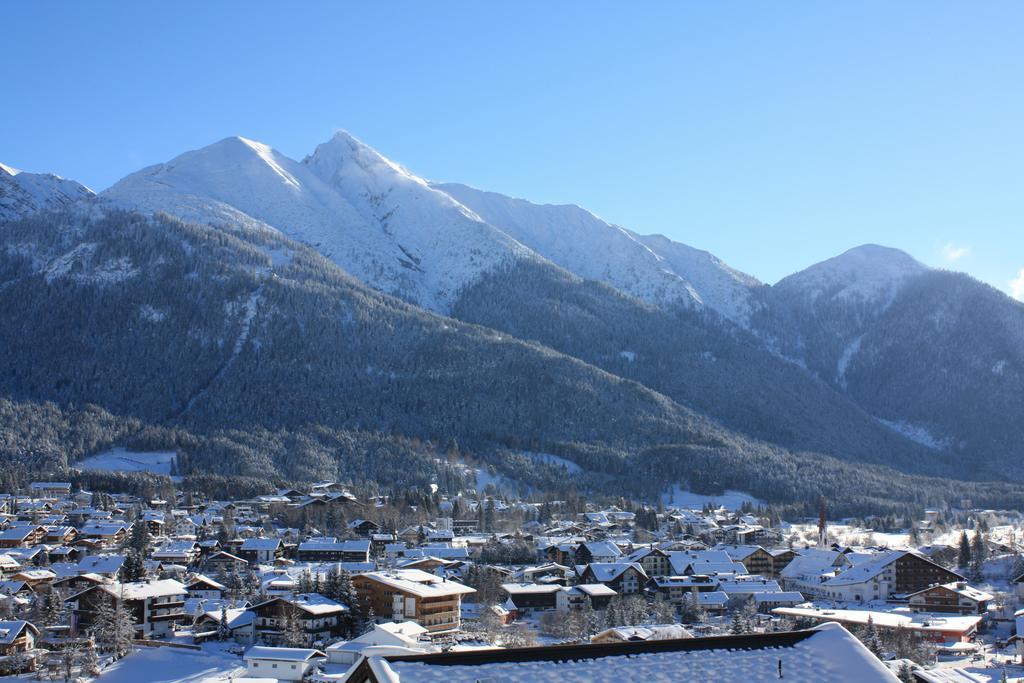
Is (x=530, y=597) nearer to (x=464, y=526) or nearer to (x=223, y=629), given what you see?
(x=223, y=629)

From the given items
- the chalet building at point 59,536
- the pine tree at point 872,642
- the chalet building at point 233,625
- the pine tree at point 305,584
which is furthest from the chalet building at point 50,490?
the pine tree at point 872,642

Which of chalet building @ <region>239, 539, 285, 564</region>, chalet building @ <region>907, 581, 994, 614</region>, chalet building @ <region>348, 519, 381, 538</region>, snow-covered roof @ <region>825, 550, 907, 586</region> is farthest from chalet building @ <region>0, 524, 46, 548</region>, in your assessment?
chalet building @ <region>907, 581, 994, 614</region>

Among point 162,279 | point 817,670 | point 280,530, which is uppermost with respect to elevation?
point 162,279

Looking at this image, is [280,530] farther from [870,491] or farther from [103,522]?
[870,491]

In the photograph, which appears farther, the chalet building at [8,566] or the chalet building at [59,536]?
the chalet building at [59,536]

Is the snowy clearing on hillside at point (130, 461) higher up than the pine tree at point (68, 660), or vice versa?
the snowy clearing on hillside at point (130, 461)

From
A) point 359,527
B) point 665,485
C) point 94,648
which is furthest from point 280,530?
point 665,485

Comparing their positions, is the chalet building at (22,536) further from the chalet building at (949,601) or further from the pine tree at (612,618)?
the chalet building at (949,601)
